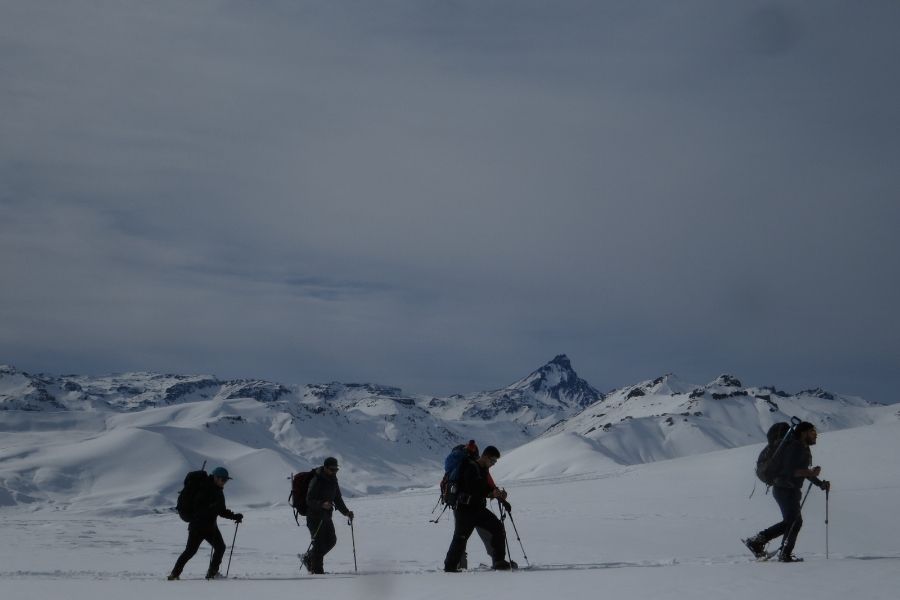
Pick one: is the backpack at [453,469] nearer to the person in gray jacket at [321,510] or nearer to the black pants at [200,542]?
the person in gray jacket at [321,510]

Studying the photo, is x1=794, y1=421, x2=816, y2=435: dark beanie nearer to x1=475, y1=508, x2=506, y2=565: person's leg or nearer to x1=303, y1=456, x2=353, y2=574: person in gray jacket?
x1=475, y1=508, x2=506, y2=565: person's leg

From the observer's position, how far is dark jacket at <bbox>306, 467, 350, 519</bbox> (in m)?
13.6

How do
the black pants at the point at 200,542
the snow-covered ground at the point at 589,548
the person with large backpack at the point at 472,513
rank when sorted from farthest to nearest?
the black pants at the point at 200,542
the person with large backpack at the point at 472,513
the snow-covered ground at the point at 589,548

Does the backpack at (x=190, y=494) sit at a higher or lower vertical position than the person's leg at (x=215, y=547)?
higher

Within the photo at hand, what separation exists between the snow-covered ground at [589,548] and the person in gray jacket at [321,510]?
491mm

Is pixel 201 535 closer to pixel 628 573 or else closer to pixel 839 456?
pixel 628 573

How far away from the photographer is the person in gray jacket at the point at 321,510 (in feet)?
44.3

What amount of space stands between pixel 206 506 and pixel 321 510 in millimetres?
1872

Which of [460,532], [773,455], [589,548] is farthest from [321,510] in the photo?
[589,548]

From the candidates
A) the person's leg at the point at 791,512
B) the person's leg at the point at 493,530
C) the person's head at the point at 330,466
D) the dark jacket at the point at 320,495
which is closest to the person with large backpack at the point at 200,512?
the dark jacket at the point at 320,495

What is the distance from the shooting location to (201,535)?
13.0 meters

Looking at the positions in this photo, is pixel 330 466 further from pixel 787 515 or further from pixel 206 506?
pixel 787 515

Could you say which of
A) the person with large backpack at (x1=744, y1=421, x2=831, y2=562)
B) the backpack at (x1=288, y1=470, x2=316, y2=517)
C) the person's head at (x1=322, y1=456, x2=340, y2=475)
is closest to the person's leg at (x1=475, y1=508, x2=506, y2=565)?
the person's head at (x1=322, y1=456, x2=340, y2=475)

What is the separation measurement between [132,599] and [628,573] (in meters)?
6.22
